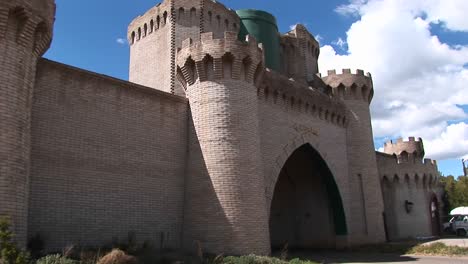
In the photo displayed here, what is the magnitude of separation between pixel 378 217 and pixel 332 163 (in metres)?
4.54

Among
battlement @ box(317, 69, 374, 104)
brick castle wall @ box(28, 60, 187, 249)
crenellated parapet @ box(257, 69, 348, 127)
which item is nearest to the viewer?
brick castle wall @ box(28, 60, 187, 249)

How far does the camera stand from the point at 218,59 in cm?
1623

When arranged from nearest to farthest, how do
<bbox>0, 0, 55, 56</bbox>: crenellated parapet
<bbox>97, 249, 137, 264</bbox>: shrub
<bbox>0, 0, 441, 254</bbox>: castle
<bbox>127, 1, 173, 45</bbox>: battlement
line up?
1. <bbox>97, 249, 137, 264</bbox>: shrub
2. <bbox>0, 0, 55, 56</bbox>: crenellated parapet
3. <bbox>0, 0, 441, 254</bbox>: castle
4. <bbox>127, 1, 173, 45</bbox>: battlement

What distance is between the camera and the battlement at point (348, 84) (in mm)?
26359

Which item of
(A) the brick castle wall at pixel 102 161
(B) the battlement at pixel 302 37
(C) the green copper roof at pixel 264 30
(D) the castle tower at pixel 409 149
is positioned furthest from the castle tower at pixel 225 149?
(D) the castle tower at pixel 409 149

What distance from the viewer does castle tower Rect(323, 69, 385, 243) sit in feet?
81.9

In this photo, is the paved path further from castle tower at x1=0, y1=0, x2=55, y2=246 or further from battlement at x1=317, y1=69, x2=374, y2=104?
castle tower at x1=0, y1=0, x2=55, y2=246

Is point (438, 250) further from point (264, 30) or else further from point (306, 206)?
point (264, 30)

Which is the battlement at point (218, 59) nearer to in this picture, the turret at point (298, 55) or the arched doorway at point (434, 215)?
the turret at point (298, 55)

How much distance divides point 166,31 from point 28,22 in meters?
10.1

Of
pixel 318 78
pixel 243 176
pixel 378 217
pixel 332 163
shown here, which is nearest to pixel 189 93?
pixel 243 176

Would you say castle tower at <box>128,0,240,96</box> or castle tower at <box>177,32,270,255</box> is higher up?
castle tower at <box>128,0,240,96</box>

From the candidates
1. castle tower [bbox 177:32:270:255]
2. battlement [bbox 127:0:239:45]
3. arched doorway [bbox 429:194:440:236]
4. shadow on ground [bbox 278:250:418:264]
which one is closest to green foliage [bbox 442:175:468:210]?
arched doorway [bbox 429:194:440:236]

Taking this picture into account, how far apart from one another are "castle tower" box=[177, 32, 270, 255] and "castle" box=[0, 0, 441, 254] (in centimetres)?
4
